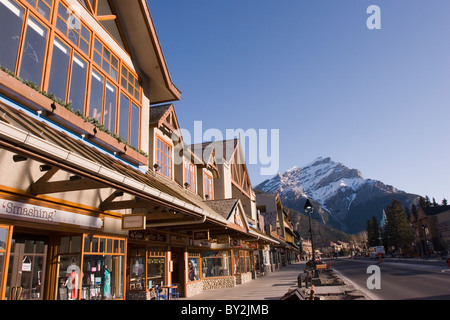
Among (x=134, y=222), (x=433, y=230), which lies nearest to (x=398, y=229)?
(x=433, y=230)

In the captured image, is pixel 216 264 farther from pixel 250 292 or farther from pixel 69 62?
pixel 69 62

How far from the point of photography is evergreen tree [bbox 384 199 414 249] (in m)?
88.9

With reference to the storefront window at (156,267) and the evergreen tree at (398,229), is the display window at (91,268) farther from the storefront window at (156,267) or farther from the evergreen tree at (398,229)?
the evergreen tree at (398,229)

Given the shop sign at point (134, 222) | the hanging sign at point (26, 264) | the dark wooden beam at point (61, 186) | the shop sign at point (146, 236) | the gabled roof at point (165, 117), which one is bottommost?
the hanging sign at point (26, 264)

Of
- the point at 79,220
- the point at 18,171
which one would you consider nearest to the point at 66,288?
the point at 79,220

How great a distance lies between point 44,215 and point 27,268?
1721 mm

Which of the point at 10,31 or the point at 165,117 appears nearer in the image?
the point at 10,31

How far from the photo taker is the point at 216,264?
24.1 m

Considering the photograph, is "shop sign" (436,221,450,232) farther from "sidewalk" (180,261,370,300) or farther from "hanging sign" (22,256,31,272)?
"hanging sign" (22,256,31,272)

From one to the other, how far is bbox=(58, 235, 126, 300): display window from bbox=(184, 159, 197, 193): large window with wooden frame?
9267 millimetres

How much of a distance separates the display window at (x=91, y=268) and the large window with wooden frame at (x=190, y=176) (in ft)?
30.4

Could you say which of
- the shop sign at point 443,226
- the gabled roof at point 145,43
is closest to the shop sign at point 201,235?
the gabled roof at point 145,43

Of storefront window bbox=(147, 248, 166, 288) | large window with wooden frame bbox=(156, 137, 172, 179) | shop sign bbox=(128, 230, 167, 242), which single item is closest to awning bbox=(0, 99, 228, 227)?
shop sign bbox=(128, 230, 167, 242)

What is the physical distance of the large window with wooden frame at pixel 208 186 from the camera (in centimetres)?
2342
